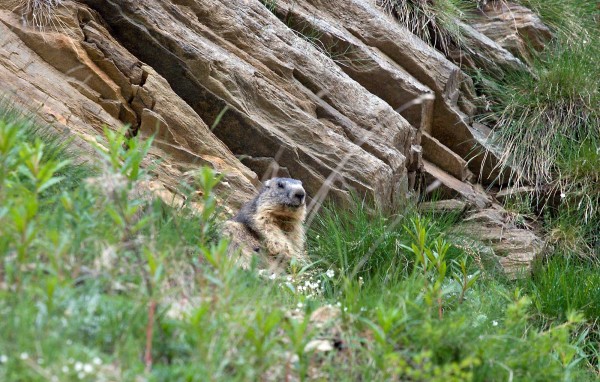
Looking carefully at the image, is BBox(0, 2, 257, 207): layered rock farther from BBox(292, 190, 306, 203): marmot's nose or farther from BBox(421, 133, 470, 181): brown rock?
BBox(421, 133, 470, 181): brown rock

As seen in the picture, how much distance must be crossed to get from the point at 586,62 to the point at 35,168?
8.89 meters

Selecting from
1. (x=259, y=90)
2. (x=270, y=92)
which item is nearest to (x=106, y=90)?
(x=259, y=90)

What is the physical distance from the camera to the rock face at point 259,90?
764 centimetres

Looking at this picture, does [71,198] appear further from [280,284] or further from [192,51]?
[192,51]

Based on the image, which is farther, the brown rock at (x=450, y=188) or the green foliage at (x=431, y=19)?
the green foliage at (x=431, y=19)

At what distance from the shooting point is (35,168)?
3633 millimetres

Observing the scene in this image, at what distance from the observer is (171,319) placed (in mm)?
3455

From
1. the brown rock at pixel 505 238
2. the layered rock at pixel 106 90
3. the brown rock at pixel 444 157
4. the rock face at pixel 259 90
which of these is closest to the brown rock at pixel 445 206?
the brown rock at pixel 505 238

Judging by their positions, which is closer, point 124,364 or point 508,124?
point 124,364

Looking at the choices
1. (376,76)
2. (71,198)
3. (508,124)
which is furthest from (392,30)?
(71,198)

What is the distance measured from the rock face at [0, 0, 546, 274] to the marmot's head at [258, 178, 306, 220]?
1.35 feet

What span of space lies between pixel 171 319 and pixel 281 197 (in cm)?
412

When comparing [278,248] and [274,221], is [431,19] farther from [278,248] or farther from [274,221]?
[278,248]

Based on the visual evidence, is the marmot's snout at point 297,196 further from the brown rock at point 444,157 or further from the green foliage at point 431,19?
the green foliage at point 431,19
